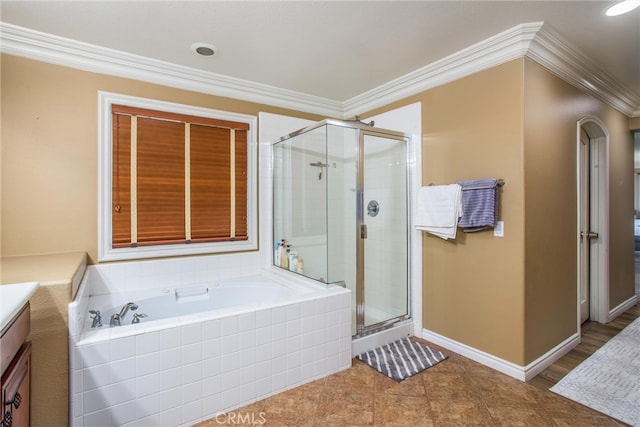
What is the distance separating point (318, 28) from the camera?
2.16 m

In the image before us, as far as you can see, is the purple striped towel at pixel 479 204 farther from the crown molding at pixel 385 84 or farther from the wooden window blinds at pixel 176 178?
the wooden window blinds at pixel 176 178

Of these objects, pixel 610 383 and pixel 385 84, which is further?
pixel 385 84

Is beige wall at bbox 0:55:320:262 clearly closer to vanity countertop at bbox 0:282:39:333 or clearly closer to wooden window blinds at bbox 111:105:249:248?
wooden window blinds at bbox 111:105:249:248

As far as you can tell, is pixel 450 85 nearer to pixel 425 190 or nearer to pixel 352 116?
pixel 425 190

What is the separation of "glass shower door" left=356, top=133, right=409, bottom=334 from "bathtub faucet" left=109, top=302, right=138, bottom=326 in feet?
6.15

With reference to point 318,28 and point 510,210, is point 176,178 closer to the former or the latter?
point 318,28

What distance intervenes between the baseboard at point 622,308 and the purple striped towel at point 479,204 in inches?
94.5

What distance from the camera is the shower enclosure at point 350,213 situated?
2828 mm

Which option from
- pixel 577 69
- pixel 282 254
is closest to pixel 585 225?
pixel 577 69

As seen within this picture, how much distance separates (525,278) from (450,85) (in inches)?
65.5

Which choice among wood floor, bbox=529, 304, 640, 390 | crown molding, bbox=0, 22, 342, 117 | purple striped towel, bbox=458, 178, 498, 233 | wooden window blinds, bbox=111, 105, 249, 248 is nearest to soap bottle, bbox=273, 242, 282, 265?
wooden window blinds, bbox=111, 105, 249, 248

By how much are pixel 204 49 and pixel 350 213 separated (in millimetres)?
1807

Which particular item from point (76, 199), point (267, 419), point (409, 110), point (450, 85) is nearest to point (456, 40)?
point (450, 85)

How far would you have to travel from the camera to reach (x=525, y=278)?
7.30ft
